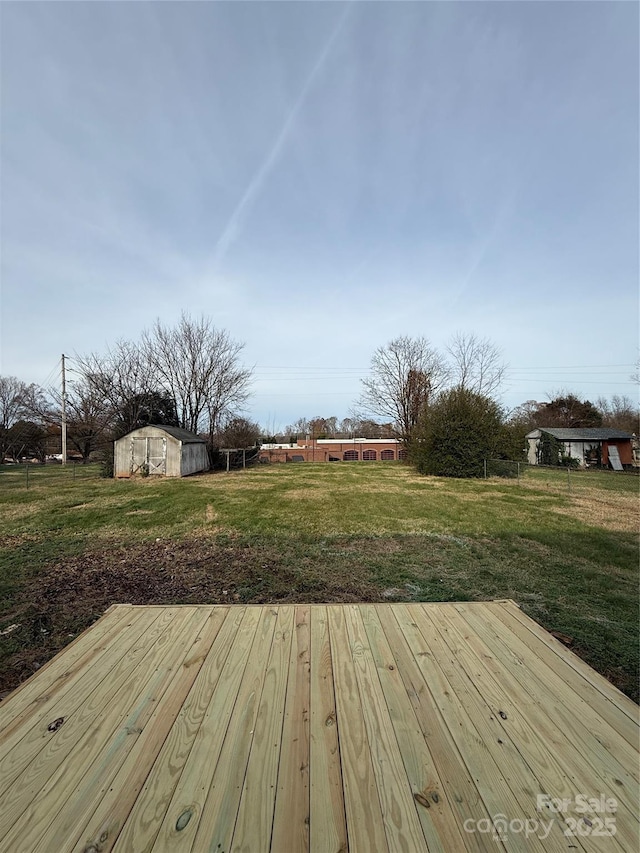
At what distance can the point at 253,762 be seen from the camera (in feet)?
4.32

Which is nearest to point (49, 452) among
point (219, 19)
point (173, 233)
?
point (173, 233)

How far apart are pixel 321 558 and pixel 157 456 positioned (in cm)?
1369

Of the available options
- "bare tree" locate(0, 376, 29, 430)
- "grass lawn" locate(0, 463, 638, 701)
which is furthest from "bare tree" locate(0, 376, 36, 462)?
"grass lawn" locate(0, 463, 638, 701)

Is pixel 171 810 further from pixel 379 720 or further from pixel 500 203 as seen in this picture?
pixel 500 203

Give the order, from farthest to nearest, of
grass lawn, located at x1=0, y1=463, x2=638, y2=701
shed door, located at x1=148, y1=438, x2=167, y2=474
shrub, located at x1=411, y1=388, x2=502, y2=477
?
shed door, located at x1=148, y1=438, x2=167, y2=474
shrub, located at x1=411, y1=388, x2=502, y2=477
grass lawn, located at x1=0, y1=463, x2=638, y2=701

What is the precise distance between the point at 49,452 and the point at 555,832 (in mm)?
37905

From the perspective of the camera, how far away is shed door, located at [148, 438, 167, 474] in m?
16.3

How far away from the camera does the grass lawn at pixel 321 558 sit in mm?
3387

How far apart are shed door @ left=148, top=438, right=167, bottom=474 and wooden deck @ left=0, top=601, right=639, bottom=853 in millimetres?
15232

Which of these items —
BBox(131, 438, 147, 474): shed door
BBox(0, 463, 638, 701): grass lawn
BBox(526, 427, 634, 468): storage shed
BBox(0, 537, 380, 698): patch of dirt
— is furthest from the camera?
BBox(526, 427, 634, 468): storage shed

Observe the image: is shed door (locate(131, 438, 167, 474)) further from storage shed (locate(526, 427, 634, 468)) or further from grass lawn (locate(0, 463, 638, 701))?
storage shed (locate(526, 427, 634, 468))

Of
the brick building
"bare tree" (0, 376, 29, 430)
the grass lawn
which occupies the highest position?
"bare tree" (0, 376, 29, 430)

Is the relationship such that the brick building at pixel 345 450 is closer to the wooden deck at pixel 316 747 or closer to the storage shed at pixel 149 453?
the storage shed at pixel 149 453

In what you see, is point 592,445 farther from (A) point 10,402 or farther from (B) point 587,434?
(A) point 10,402
